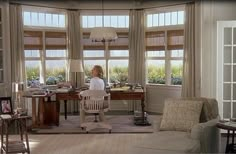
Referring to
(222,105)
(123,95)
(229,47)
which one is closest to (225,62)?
(229,47)

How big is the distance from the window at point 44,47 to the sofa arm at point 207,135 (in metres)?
5.64

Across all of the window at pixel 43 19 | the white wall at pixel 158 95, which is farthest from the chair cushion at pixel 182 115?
the window at pixel 43 19

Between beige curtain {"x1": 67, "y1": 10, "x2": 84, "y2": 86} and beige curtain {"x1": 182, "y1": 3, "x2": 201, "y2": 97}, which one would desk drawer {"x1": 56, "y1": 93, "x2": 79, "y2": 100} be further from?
beige curtain {"x1": 182, "y1": 3, "x2": 201, "y2": 97}

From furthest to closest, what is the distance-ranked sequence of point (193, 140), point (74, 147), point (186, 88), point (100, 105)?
point (186, 88) < point (100, 105) < point (74, 147) < point (193, 140)

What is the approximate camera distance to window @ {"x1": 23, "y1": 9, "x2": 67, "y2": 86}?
9062mm

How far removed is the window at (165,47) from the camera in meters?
9.12

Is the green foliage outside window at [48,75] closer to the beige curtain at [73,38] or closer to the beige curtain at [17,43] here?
the beige curtain at [73,38]

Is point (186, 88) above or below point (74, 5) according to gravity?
below

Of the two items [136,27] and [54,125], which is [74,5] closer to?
[136,27]

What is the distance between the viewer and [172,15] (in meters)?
9.22

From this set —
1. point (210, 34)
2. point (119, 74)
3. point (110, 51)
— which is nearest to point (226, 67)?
point (210, 34)

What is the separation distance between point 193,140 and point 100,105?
3.00m

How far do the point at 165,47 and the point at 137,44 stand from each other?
77 cm

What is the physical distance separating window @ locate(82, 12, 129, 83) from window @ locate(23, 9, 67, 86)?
26.0 inches
